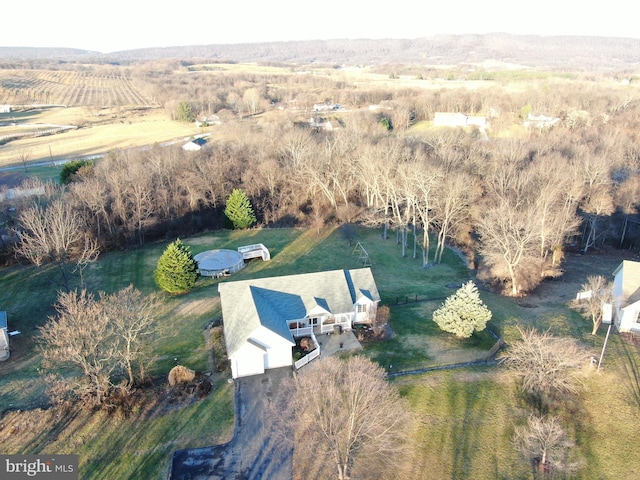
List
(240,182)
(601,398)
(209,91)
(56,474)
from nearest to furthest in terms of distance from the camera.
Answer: (56,474) < (601,398) < (240,182) < (209,91)

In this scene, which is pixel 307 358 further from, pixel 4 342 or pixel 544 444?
pixel 4 342

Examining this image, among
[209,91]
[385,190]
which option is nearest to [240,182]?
[385,190]

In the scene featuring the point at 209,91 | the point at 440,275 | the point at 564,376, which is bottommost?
the point at 440,275

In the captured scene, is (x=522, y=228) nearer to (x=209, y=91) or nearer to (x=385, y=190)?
(x=385, y=190)

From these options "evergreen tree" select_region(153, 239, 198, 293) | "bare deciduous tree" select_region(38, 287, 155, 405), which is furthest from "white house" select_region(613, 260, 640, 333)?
"evergreen tree" select_region(153, 239, 198, 293)

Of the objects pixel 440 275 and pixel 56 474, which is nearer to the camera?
pixel 56 474
